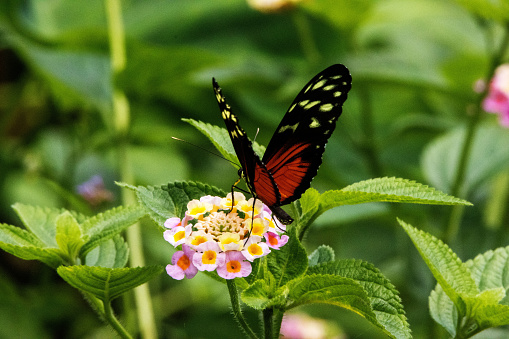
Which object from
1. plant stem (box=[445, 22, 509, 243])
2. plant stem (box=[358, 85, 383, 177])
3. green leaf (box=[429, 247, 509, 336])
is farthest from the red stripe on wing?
plant stem (box=[358, 85, 383, 177])

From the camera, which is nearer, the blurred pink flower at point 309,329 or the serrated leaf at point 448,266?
the serrated leaf at point 448,266

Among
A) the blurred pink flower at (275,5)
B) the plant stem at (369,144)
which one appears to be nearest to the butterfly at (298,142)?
the plant stem at (369,144)

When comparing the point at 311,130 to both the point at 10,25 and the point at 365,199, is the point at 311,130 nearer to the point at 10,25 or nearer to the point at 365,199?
the point at 365,199

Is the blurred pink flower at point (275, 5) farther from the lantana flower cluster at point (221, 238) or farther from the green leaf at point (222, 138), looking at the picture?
the lantana flower cluster at point (221, 238)

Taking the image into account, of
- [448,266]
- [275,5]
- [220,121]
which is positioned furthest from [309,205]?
[220,121]

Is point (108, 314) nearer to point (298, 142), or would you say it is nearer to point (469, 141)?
point (298, 142)
